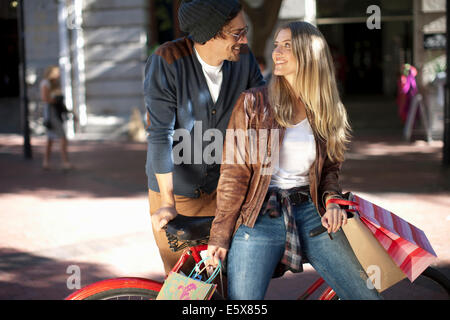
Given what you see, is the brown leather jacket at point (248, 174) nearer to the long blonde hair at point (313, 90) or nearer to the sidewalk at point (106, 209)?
the long blonde hair at point (313, 90)

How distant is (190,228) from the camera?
8.08 ft

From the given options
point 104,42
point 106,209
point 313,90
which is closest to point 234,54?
point 313,90

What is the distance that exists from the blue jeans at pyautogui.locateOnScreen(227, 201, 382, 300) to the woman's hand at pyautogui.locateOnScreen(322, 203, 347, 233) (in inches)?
1.7

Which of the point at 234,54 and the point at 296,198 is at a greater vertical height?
the point at 234,54

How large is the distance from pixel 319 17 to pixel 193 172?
1376 cm

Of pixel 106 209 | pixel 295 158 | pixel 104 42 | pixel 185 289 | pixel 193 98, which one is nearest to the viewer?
pixel 185 289

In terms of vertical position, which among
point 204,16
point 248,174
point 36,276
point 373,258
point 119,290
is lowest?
point 36,276

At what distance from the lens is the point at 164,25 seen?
16.5 meters

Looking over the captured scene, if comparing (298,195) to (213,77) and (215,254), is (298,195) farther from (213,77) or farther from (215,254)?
(213,77)

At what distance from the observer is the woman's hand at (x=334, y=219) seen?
2.42 metres

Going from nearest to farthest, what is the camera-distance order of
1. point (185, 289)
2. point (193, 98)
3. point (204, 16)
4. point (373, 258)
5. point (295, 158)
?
point (185, 289) < point (373, 258) < point (295, 158) < point (204, 16) < point (193, 98)

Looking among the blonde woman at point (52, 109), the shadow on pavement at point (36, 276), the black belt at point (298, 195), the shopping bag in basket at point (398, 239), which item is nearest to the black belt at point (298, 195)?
the black belt at point (298, 195)

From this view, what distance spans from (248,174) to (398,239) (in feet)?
2.11
